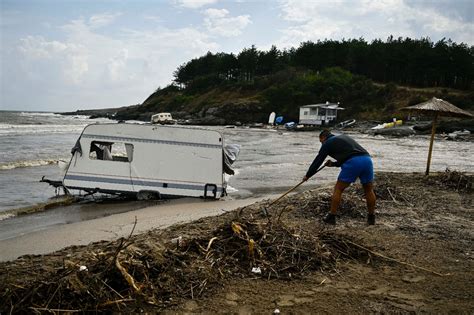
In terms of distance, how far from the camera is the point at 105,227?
8.84 metres

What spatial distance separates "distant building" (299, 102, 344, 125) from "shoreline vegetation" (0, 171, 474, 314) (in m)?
57.3

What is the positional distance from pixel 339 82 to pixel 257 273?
7439 cm

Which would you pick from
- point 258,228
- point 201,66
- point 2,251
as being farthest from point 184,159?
point 201,66

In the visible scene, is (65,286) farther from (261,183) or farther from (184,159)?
(261,183)

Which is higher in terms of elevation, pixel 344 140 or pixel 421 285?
pixel 344 140

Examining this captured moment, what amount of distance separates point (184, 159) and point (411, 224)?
7.25m

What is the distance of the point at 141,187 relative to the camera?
12.4m

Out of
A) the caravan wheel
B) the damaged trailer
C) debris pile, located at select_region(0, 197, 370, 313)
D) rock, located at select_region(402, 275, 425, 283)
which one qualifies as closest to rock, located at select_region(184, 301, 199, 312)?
Answer: debris pile, located at select_region(0, 197, 370, 313)

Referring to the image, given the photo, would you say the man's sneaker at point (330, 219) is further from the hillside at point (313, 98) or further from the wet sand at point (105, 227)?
the hillside at point (313, 98)

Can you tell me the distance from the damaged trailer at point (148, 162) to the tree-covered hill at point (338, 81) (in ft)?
186

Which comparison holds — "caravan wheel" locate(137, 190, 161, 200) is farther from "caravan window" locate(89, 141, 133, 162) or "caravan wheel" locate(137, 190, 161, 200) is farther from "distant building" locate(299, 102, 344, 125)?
"distant building" locate(299, 102, 344, 125)

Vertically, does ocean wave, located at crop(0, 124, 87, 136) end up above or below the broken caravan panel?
below

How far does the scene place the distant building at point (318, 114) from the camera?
63.3 m

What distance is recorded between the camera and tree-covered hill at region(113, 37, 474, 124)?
68188 millimetres
